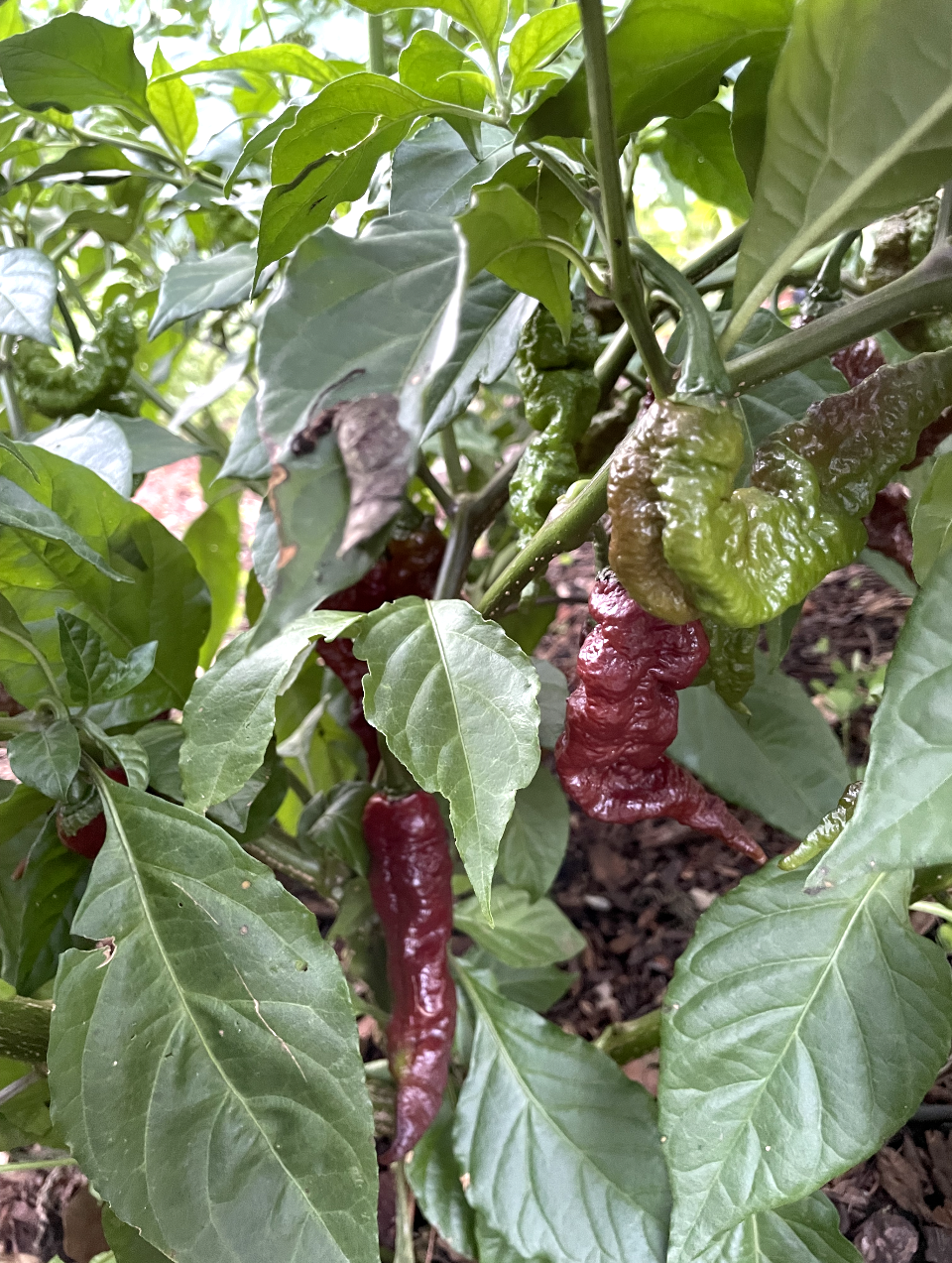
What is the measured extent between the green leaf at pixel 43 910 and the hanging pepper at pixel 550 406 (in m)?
0.42

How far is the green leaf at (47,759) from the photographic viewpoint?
55 centimetres

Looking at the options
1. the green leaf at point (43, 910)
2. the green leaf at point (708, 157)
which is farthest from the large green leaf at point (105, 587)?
the green leaf at point (708, 157)

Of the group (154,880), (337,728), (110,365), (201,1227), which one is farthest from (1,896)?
(110,365)

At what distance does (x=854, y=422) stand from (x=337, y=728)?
0.72 m

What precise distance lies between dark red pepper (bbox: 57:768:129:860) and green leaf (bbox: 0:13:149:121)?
570 mm

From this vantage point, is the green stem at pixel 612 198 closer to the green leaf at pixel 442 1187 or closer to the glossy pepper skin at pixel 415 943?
the glossy pepper skin at pixel 415 943

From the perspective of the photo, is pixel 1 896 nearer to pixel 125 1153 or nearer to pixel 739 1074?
pixel 125 1153

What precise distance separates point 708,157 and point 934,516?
42 cm

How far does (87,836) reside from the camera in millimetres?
638

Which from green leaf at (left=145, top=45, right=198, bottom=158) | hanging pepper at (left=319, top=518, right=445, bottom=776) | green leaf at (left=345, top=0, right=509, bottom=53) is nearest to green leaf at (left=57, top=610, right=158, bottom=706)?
hanging pepper at (left=319, top=518, right=445, bottom=776)

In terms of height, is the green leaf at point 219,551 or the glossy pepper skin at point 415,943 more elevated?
the green leaf at point 219,551

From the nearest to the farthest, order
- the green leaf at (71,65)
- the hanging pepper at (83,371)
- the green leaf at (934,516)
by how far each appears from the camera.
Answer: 1. the green leaf at (934,516)
2. the green leaf at (71,65)
3. the hanging pepper at (83,371)

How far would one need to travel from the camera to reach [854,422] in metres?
0.51

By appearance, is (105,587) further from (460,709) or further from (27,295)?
(460,709)
